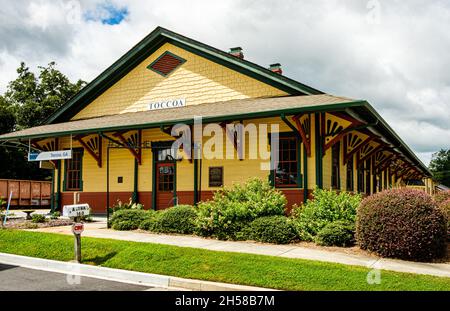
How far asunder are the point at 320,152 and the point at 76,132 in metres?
9.20

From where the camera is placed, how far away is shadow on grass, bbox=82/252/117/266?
942cm

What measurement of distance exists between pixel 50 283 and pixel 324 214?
22.6 ft

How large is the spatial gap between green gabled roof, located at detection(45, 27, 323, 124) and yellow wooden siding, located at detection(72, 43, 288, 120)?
8.3 inches

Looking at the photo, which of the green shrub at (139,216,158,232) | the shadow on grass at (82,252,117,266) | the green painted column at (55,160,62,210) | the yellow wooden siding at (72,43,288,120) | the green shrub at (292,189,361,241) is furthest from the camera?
the green painted column at (55,160,62,210)

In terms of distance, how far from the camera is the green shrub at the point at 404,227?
9234mm

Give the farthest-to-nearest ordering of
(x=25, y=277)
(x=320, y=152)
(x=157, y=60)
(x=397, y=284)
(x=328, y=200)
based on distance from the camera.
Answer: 1. (x=157, y=60)
2. (x=320, y=152)
3. (x=328, y=200)
4. (x=25, y=277)
5. (x=397, y=284)

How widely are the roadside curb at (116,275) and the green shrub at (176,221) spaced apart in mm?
3857

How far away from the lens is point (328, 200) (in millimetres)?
11852

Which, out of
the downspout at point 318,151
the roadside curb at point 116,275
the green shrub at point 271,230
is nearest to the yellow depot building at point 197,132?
the downspout at point 318,151

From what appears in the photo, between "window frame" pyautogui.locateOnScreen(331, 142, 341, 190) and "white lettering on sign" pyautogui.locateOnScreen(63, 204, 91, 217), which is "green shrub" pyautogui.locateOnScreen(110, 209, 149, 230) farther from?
"window frame" pyautogui.locateOnScreen(331, 142, 341, 190)

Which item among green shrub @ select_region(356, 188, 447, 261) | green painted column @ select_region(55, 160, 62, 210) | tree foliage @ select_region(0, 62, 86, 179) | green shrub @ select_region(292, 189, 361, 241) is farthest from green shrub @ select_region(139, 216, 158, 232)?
tree foliage @ select_region(0, 62, 86, 179)

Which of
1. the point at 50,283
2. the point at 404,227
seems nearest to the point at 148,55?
the point at 50,283

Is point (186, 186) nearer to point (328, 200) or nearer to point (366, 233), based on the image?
point (328, 200)
